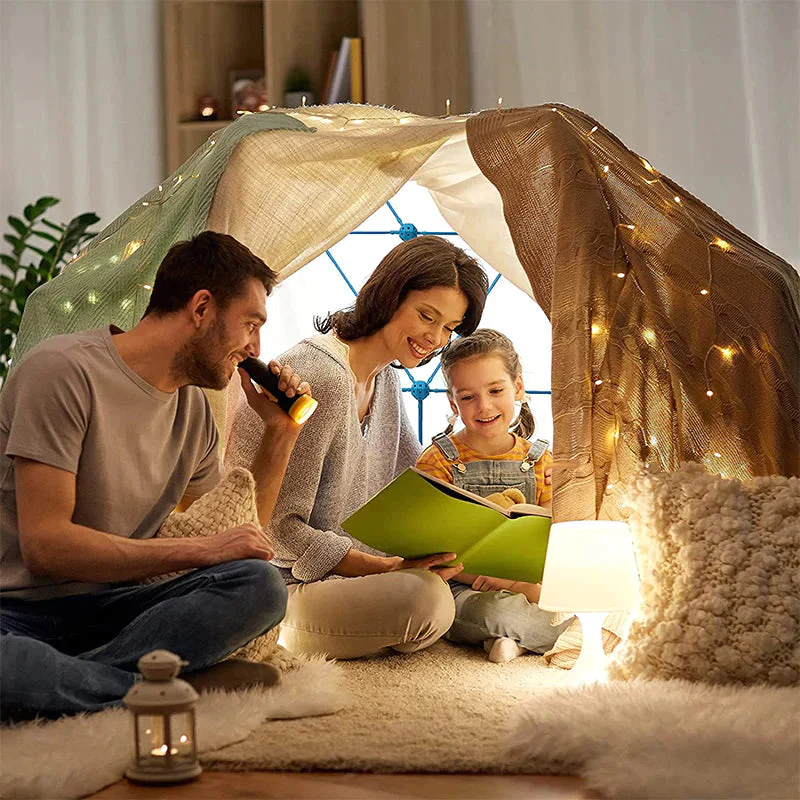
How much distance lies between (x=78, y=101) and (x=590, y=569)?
244 cm

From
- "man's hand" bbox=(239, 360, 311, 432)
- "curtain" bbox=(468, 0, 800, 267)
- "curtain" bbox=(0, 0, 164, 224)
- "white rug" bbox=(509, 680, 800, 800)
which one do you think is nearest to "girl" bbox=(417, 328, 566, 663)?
"man's hand" bbox=(239, 360, 311, 432)

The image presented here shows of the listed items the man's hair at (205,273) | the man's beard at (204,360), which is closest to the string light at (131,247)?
the man's hair at (205,273)

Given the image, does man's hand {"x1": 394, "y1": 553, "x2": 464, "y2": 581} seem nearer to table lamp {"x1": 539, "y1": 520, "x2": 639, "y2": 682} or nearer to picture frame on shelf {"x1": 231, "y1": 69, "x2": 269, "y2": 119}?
table lamp {"x1": 539, "y1": 520, "x2": 639, "y2": 682}

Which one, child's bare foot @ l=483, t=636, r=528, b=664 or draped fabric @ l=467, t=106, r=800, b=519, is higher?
draped fabric @ l=467, t=106, r=800, b=519

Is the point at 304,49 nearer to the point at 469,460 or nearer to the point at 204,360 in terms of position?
the point at 469,460

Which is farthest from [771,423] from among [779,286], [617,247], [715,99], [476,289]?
[715,99]

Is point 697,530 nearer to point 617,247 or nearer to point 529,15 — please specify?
point 617,247

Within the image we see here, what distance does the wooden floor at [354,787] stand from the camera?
1276 mm

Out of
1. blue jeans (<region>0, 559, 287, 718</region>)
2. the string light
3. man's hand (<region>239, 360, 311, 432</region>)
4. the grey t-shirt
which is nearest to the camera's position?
blue jeans (<region>0, 559, 287, 718</region>)

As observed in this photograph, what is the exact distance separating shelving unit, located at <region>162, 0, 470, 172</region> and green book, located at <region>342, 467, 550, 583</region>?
1.62 m

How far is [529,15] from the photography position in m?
3.33

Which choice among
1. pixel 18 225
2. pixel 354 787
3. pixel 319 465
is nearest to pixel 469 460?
pixel 319 465

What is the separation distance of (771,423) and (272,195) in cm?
99

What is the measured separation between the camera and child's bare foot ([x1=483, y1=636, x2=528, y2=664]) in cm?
201
